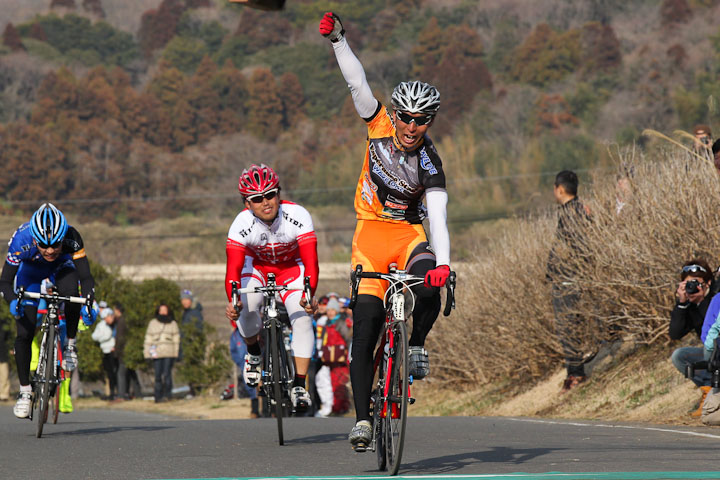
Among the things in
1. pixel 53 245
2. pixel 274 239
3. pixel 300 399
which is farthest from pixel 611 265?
pixel 53 245

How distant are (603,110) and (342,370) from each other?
263ft

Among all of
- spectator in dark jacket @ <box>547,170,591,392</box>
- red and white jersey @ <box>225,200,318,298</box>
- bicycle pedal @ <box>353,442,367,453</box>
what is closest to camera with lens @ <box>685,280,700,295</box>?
spectator in dark jacket @ <box>547,170,591,392</box>

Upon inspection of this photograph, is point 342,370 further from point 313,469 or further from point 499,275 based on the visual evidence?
point 313,469

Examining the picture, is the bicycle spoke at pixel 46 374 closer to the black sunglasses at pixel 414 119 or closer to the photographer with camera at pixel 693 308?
the black sunglasses at pixel 414 119

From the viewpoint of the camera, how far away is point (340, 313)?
68.4ft

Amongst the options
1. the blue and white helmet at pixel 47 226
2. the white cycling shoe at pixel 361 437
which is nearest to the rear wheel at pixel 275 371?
the blue and white helmet at pixel 47 226

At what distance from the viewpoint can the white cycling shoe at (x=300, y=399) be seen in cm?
1111

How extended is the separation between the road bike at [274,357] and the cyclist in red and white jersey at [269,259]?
0.30ft

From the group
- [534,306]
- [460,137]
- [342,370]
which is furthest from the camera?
[460,137]

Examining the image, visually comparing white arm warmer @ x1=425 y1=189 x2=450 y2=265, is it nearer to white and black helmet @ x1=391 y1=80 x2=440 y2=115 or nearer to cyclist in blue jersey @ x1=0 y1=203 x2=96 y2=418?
white and black helmet @ x1=391 y1=80 x2=440 y2=115

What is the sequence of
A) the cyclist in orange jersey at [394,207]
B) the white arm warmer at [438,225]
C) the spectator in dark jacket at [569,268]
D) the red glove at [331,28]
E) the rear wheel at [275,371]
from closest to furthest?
the white arm warmer at [438,225]
the cyclist in orange jersey at [394,207]
the red glove at [331,28]
the rear wheel at [275,371]
the spectator in dark jacket at [569,268]

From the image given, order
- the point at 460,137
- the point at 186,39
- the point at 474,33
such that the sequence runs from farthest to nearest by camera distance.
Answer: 1. the point at 186,39
2. the point at 474,33
3. the point at 460,137

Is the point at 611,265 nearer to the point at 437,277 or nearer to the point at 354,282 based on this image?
the point at 354,282

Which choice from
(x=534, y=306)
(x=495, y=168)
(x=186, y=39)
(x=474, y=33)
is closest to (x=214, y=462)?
(x=534, y=306)
